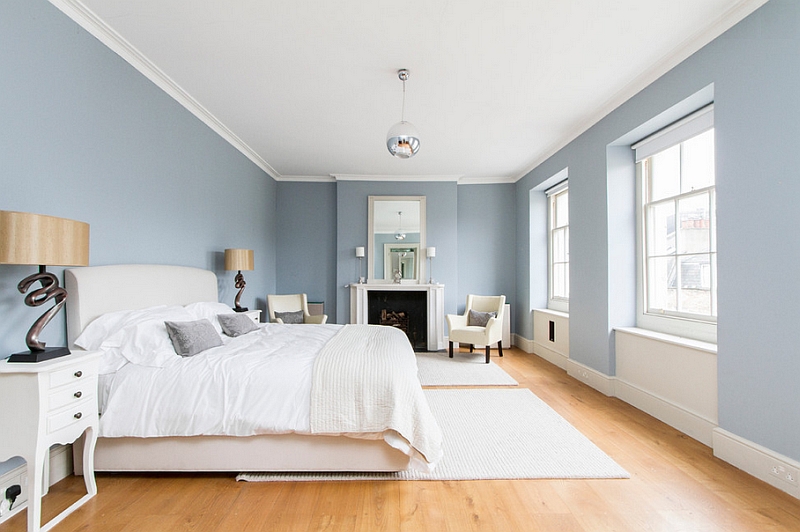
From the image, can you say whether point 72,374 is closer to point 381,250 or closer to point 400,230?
point 381,250

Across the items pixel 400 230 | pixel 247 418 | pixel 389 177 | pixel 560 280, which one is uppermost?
pixel 389 177

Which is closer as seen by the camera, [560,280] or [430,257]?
[560,280]

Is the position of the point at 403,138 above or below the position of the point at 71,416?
above

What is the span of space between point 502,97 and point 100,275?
3393 mm

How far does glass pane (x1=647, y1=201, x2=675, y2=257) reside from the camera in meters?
3.22

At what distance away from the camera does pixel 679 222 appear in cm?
313

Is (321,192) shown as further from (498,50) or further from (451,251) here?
(498,50)

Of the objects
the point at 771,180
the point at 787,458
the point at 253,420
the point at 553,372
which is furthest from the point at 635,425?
the point at 253,420

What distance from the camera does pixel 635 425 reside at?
2914 mm

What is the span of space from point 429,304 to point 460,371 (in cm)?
149

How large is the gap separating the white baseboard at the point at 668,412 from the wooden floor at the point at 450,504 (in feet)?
1.09

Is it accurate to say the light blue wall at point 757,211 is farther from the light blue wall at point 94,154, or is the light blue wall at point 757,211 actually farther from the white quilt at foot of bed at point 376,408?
the light blue wall at point 94,154

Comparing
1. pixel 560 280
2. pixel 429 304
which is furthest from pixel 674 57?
pixel 429 304

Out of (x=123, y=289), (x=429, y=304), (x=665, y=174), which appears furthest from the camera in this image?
(x=429, y=304)
